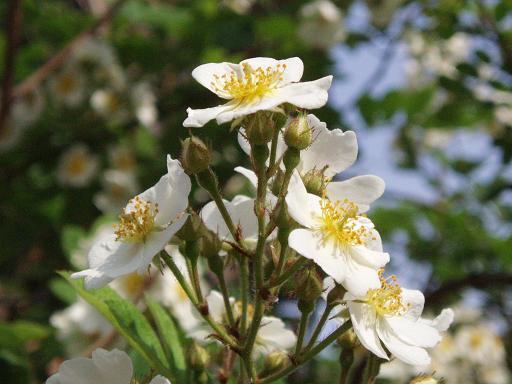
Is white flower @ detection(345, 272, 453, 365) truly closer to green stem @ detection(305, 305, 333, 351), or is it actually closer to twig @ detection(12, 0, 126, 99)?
green stem @ detection(305, 305, 333, 351)

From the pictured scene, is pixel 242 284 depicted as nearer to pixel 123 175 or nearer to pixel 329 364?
pixel 329 364

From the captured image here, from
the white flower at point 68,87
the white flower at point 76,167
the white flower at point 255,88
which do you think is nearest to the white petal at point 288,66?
the white flower at point 255,88

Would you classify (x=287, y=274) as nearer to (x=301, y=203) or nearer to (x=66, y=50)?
(x=301, y=203)

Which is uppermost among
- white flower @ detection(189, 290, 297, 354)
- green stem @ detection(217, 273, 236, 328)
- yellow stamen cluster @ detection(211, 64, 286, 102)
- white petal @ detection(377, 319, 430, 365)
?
yellow stamen cluster @ detection(211, 64, 286, 102)

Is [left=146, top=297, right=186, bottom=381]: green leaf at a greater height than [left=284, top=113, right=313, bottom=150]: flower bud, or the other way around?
[left=284, top=113, right=313, bottom=150]: flower bud

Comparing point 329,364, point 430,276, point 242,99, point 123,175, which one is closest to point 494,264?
point 430,276

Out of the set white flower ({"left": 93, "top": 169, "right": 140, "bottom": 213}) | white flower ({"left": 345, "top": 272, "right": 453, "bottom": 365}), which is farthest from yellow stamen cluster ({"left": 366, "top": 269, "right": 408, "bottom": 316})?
white flower ({"left": 93, "top": 169, "right": 140, "bottom": 213})
